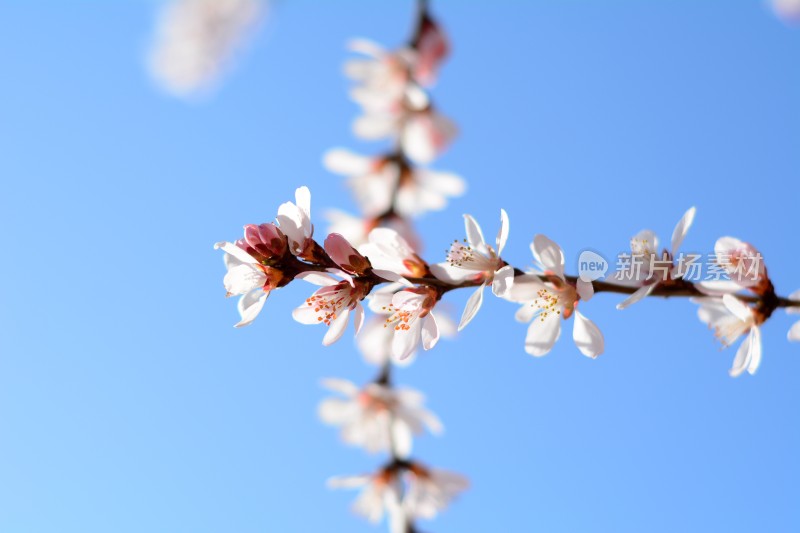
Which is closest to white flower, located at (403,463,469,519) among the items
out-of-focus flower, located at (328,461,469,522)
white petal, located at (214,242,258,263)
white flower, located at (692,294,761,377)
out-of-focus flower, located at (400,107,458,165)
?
out-of-focus flower, located at (328,461,469,522)

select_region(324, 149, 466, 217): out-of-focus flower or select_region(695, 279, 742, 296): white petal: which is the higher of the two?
select_region(324, 149, 466, 217): out-of-focus flower

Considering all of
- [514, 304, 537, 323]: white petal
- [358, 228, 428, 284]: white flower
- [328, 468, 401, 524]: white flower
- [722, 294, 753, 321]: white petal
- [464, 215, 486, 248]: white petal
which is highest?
[328, 468, 401, 524]: white flower

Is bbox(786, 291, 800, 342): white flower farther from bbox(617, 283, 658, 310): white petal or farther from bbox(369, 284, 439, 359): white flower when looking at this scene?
bbox(369, 284, 439, 359): white flower

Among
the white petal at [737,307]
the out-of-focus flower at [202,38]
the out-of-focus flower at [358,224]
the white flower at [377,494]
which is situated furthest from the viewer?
the out-of-focus flower at [202,38]

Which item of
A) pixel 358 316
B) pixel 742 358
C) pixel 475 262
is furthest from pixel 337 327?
pixel 742 358

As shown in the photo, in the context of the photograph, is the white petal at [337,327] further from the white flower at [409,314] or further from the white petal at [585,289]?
the white petal at [585,289]

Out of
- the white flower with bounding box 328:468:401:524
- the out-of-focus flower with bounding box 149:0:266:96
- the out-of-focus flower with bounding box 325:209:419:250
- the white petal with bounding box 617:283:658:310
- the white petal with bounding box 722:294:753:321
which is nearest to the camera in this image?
the white petal with bounding box 617:283:658:310

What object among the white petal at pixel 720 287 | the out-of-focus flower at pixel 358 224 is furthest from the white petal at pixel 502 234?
the out-of-focus flower at pixel 358 224
